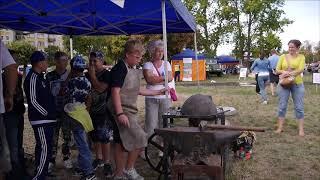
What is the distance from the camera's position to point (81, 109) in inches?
186

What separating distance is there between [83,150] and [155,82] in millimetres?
1455

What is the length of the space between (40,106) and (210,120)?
190 centimetres

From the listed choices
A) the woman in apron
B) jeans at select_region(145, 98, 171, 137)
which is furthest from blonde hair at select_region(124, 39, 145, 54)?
jeans at select_region(145, 98, 171, 137)

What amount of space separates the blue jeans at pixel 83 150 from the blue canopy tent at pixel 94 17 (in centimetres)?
202

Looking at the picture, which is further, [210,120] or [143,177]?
[143,177]

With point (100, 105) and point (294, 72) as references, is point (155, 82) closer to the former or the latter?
point (100, 105)

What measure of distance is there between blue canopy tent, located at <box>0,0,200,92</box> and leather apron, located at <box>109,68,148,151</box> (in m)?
1.32

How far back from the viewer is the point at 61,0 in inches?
257

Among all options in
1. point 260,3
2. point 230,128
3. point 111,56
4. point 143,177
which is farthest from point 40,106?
point 260,3

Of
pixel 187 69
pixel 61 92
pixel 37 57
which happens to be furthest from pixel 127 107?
pixel 187 69

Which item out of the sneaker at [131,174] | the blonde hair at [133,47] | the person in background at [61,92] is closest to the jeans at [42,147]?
the person in background at [61,92]

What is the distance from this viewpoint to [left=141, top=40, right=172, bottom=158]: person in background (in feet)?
18.7

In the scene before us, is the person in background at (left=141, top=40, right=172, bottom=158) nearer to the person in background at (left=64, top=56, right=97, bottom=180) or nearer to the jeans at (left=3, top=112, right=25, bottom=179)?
the person in background at (left=64, top=56, right=97, bottom=180)

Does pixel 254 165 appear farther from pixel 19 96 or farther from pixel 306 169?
pixel 19 96
